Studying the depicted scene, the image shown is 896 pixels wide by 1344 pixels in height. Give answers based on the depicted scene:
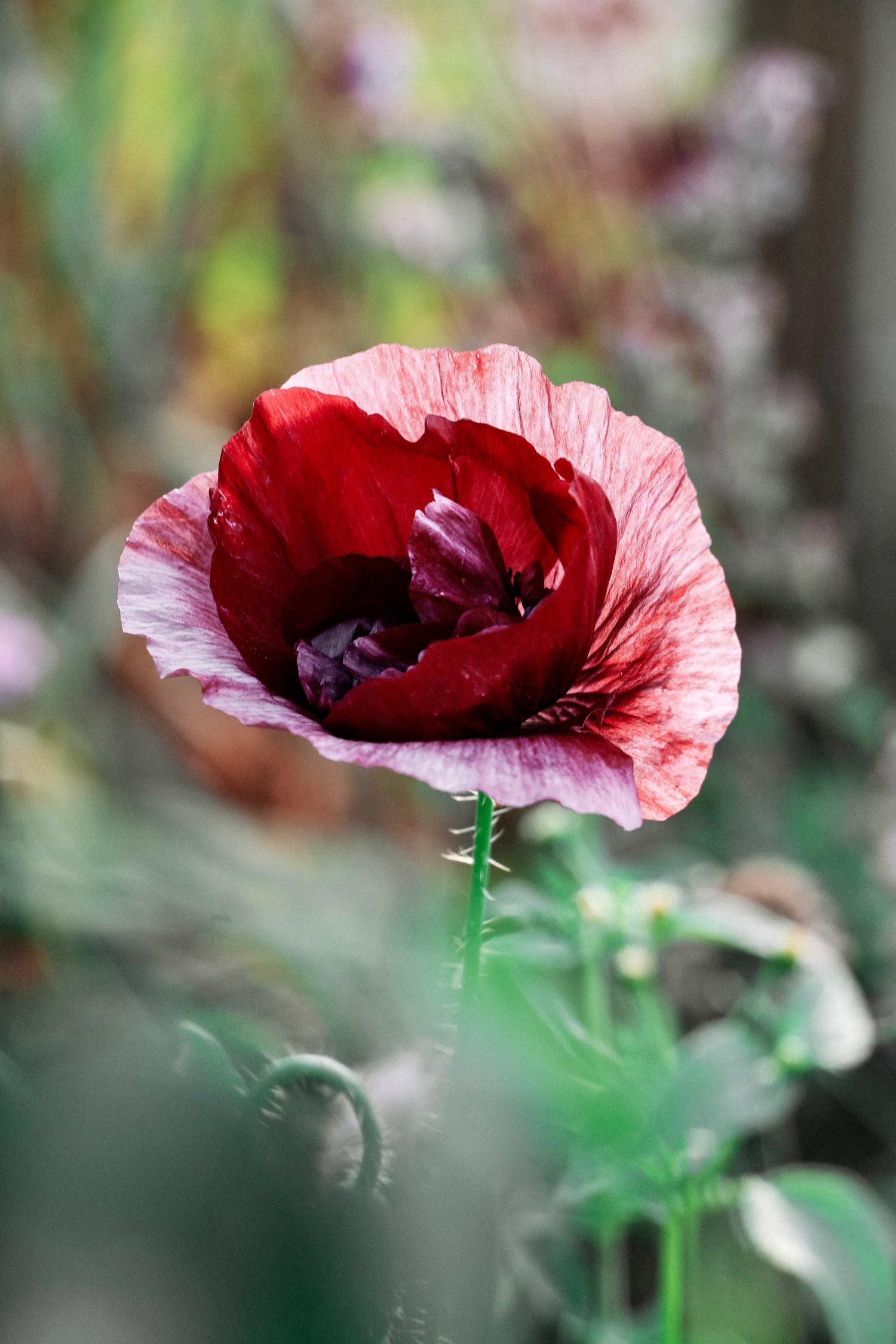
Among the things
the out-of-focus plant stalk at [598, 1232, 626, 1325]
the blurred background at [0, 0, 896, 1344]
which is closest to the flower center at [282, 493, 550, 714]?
the blurred background at [0, 0, 896, 1344]

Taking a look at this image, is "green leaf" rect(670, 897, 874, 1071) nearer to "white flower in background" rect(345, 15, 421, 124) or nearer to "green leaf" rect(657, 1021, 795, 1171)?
"green leaf" rect(657, 1021, 795, 1171)

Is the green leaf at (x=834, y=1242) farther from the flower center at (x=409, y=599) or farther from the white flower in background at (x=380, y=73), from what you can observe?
the white flower in background at (x=380, y=73)

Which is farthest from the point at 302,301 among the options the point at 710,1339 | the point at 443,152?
the point at 710,1339

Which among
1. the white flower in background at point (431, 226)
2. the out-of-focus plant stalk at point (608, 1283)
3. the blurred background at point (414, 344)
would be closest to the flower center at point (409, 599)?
the blurred background at point (414, 344)

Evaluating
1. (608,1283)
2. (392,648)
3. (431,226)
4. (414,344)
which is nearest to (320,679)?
(392,648)

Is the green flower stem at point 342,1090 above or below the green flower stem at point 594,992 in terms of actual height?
above

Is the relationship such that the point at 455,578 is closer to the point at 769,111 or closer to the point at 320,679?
the point at 320,679
